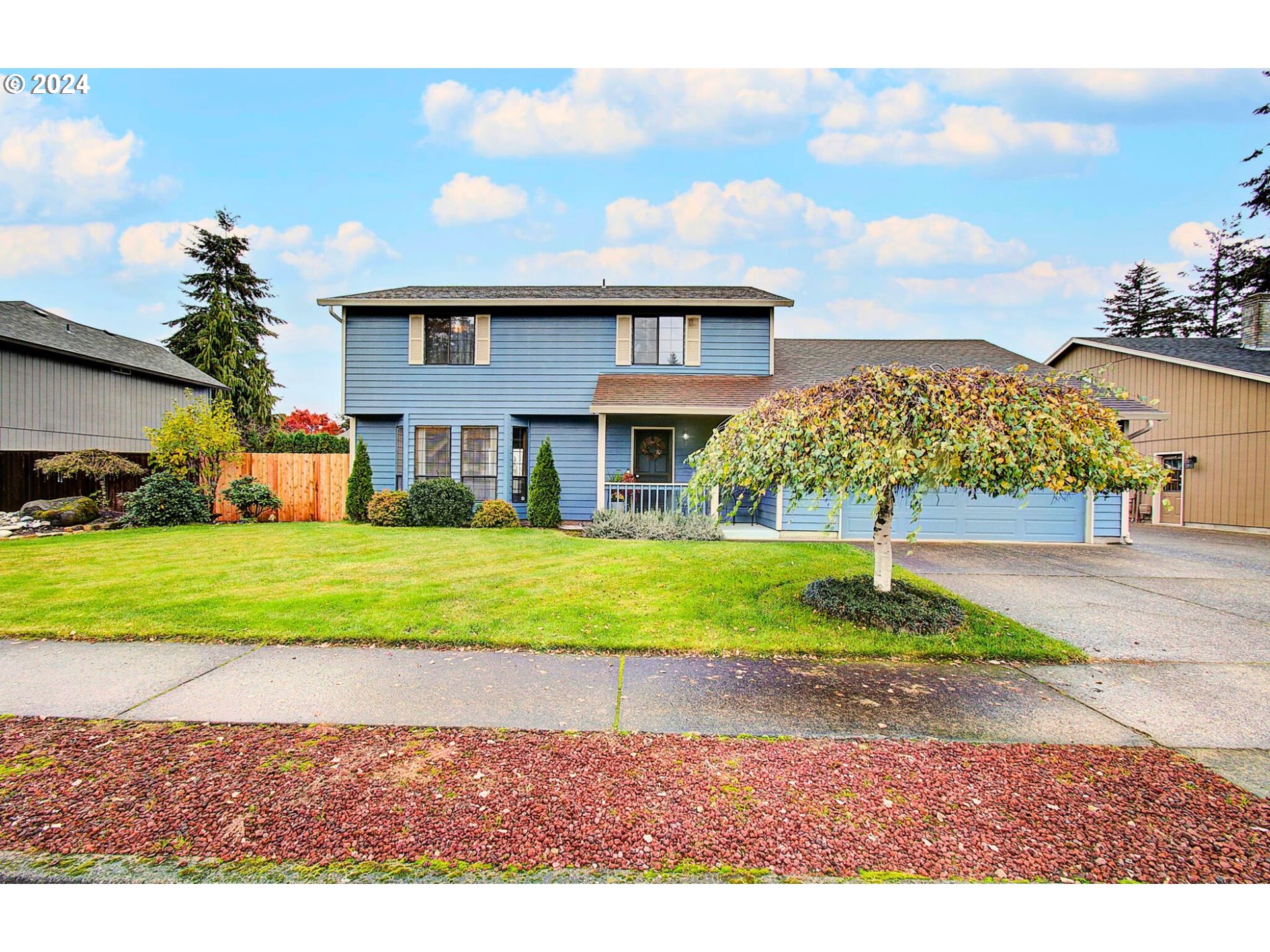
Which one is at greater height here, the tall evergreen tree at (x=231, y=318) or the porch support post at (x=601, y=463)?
the tall evergreen tree at (x=231, y=318)

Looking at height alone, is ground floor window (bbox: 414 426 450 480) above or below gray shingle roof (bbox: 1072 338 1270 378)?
below

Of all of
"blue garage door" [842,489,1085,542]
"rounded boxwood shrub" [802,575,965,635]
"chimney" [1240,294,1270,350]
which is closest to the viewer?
"rounded boxwood shrub" [802,575,965,635]

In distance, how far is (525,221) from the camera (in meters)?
16.8

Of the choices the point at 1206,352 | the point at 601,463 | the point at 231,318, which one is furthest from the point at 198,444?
the point at 1206,352

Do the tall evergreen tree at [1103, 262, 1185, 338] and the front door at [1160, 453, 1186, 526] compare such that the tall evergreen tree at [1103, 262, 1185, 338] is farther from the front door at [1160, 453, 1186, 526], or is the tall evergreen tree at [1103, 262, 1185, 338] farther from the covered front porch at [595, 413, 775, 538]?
the covered front porch at [595, 413, 775, 538]

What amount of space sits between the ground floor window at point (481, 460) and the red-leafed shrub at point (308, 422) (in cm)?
2287

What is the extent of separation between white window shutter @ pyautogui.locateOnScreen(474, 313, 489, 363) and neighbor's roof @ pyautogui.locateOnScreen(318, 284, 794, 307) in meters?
0.44

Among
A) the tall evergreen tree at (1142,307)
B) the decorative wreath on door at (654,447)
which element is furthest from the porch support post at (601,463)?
the tall evergreen tree at (1142,307)

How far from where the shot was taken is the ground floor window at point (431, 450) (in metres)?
13.5

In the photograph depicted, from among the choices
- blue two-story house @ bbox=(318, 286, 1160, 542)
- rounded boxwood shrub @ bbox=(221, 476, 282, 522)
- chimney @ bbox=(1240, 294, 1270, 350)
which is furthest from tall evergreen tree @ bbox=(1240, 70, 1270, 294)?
rounded boxwood shrub @ bbox=(221, 476, 282, 522)

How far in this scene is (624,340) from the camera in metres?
13.3

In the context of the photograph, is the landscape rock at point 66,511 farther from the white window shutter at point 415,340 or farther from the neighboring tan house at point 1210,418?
the neighboring tan house at point 1210,418

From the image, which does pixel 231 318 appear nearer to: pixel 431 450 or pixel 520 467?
pixel 431 450

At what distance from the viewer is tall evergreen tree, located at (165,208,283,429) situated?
27.8m
